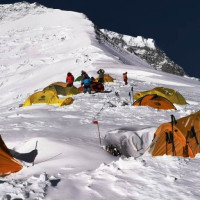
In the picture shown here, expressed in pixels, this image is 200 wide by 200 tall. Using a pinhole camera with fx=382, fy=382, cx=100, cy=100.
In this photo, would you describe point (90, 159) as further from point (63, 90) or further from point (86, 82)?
point (63, 90)

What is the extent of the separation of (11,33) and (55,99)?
55112 millimetres

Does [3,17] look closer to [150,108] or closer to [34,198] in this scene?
[150,108]

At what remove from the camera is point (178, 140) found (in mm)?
8109

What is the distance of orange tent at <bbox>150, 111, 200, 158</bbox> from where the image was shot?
26.1ft

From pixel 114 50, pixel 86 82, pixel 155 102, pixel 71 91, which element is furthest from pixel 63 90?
pixel 114 50

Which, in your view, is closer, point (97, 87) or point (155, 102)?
point (155, 102)

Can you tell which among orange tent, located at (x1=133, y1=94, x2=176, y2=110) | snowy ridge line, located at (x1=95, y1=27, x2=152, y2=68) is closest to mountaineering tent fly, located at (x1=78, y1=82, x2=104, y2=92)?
orange tent, located at (x1=133, y1=94, x2=176, y2=110)

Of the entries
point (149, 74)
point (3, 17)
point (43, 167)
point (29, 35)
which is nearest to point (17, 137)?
point (43, 167)

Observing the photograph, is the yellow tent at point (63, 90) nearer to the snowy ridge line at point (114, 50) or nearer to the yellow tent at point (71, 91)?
the yellow tent at point (71, 91)

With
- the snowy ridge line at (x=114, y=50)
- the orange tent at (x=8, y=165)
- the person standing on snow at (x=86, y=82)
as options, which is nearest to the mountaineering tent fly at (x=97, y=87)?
the person standing on snow at (x=86, y=82)

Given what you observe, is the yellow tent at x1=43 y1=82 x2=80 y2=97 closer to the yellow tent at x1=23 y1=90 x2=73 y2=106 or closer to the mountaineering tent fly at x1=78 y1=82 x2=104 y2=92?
the mountaineering tent fly at x1=78 y1=82 x2=104 y2=92

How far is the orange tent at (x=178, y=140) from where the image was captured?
7969 millimetres

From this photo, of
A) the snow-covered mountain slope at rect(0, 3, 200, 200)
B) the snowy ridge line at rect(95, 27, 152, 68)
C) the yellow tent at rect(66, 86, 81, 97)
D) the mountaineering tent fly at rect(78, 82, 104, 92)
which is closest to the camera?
the snow-covered mountain slope at rect(0, 3, 200, 200)

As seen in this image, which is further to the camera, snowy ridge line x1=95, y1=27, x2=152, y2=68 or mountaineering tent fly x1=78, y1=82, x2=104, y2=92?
snowy ridge line x1=95, y1=27, x2=152, y2=68
